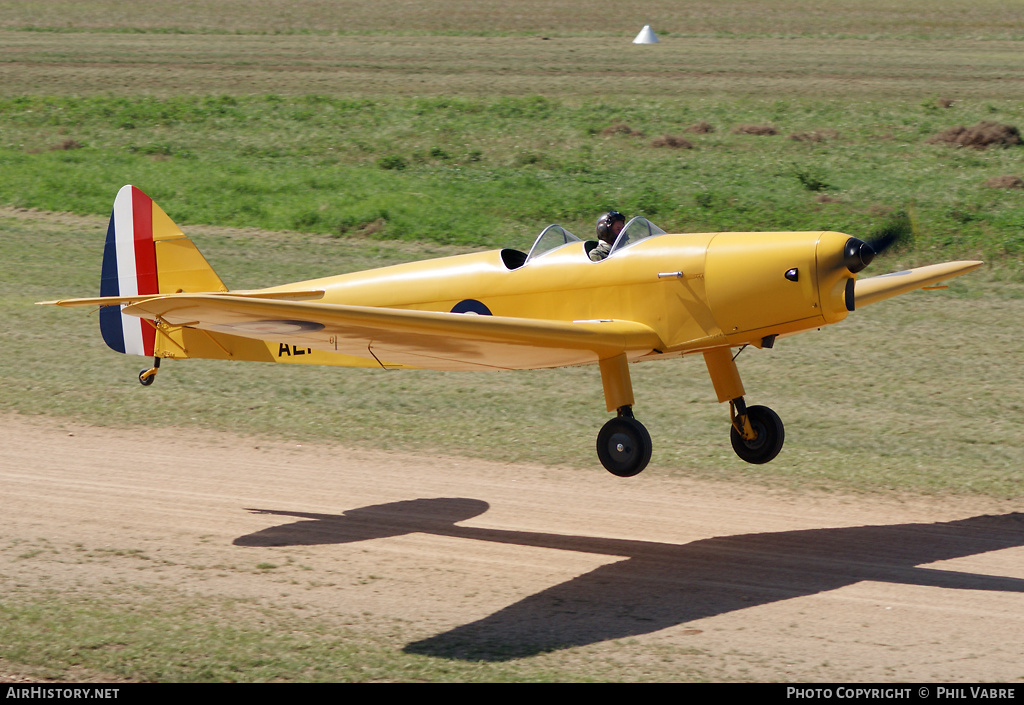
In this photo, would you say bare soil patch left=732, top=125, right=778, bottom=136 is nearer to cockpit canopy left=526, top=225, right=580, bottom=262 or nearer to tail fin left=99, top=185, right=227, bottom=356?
cockpit canopy left=526, top=225, right=580, bottom=262

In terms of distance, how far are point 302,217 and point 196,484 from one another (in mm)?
15060

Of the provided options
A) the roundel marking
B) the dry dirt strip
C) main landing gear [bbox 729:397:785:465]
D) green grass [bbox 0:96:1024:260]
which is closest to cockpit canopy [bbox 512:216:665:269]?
the roundel marking

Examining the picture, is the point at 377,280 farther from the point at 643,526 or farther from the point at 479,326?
the point at 643,526

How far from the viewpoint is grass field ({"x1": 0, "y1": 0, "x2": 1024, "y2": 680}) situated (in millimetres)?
14938

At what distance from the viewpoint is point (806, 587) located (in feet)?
32.9

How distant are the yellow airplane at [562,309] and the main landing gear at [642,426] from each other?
1 cm

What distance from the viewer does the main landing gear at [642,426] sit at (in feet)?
33.7

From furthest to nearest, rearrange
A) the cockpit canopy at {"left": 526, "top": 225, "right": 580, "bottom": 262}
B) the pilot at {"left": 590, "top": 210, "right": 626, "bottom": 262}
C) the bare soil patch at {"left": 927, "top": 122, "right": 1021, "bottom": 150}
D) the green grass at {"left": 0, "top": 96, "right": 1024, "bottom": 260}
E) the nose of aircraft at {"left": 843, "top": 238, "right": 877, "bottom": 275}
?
the bare soil patch at {"left": 927, "top": 122, "right": 1021, "bottom": 150}, the green grass at {"left": 0, "top": 96, "right": 1024, "bottom": 260}, the cockpit canopy at {"left": 526, "top": 225, "right": 580, "bottom": 262}, the pilot at {"left": 590, "top": 210, "right": 626, "bottom": 262}, the nose of aircraft at {"left": 843, "top": 238, "right": 877, "bottom": 275}

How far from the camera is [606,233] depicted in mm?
11172

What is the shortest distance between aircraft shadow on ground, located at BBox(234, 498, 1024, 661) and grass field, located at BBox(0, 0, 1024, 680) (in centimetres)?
80

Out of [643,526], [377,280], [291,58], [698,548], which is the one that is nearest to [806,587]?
[698,548]

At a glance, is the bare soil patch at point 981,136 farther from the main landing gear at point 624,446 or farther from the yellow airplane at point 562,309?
the main landing gear at point 624,446

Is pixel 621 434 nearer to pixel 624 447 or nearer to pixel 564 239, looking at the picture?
pixel 624 447

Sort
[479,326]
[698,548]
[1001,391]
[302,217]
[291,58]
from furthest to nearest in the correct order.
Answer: [291,58] < [302,217] < [1001,391] < [698,548] < [479,326]
